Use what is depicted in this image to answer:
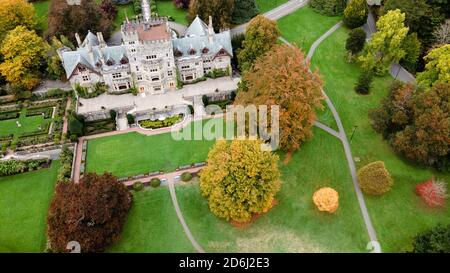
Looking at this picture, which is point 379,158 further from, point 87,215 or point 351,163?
point 87,215

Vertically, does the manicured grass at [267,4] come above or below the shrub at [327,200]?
above

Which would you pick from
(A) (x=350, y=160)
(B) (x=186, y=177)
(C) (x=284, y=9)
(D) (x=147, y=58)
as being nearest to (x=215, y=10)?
(C) (x=284, y=9)

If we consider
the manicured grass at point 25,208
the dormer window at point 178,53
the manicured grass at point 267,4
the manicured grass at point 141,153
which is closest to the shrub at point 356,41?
the manicured grass at point 267,4

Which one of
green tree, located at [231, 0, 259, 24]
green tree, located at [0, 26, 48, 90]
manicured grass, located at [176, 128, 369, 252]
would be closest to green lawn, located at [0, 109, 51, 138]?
green tree, located at [0, 26, 48, 90]

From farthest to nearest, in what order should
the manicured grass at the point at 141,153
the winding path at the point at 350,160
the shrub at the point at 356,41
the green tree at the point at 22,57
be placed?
the shrub at the point at 356,41
the green tree at the point at 22,57
the manicured grass at the point at 141,153
the winding path at the point at 350,160

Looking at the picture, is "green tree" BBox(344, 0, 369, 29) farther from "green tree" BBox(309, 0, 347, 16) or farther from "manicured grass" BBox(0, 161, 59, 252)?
"manicured grass" BBox(0, 161, 59, 252)

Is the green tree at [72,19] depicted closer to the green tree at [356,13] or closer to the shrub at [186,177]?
the shrub at [186,177]
